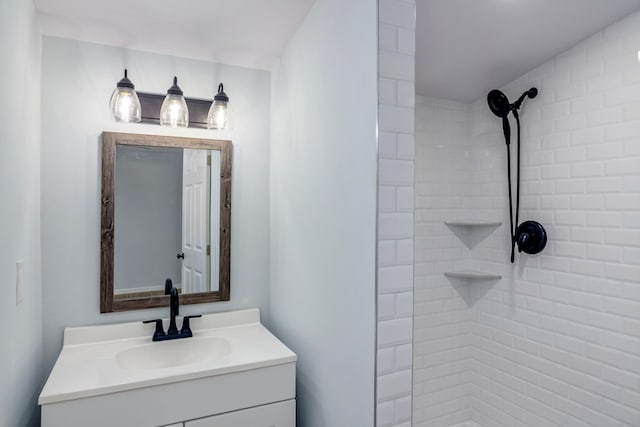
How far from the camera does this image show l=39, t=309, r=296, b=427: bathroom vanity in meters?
1.23

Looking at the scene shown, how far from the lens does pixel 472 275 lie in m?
2.17

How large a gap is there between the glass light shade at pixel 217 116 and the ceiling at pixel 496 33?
0.96m

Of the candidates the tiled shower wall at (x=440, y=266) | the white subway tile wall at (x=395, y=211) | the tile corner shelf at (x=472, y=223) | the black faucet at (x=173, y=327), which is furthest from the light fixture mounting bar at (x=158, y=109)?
the tile corner shelf at (x=472, y=223)

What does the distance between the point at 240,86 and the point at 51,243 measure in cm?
111

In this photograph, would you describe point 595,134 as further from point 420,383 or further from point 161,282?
point 161,282

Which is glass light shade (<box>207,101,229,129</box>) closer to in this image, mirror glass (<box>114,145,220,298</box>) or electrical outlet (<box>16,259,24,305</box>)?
mirror glass (<box>114,145,220,298</box>)

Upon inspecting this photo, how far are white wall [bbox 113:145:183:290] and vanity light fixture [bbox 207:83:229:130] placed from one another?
0.66 ft

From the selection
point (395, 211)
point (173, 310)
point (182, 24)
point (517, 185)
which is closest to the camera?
point (395, 211)

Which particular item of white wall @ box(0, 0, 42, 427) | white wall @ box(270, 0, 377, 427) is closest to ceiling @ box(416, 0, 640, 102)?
white wall @ box(270, 0, 377, 427)

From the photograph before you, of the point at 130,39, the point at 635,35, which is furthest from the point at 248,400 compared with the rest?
the point at 635,35

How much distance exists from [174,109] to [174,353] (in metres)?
1.09

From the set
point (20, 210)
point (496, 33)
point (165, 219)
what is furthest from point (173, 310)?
point (496, 33)

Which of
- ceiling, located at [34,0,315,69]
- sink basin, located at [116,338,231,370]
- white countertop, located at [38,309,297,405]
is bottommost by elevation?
sink basin, located at [116,338,231,370]

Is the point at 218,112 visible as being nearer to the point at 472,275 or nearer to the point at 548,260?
the point at 472,275
